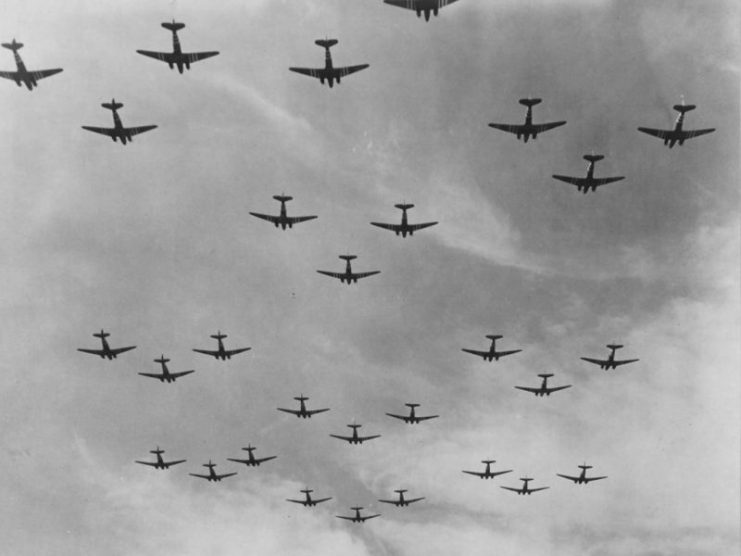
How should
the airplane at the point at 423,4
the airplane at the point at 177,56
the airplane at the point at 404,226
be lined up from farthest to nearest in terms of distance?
the airplane at the point at 404,226 → the airplane at the point at 177,56 → the airplane at the point at 423,4

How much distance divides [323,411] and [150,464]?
26.5 meters

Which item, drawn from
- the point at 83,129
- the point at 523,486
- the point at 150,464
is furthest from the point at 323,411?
the point at 83,129

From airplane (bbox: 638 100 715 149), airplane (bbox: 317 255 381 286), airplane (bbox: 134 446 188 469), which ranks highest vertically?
airplane (bbox: 638 100 715 149)

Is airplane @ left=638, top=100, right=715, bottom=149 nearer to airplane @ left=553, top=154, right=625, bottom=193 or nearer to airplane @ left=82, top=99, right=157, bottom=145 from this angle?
airplane @ left=553, top=154, right=625, bottom=193

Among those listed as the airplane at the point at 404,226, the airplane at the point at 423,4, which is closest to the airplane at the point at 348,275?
the airplane at the point at 404,226

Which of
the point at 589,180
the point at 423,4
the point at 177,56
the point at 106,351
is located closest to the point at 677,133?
the point at 589,180

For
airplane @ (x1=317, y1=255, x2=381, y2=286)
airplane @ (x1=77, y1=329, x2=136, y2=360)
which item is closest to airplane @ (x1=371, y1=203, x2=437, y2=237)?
airplane @ (x1=317, y1=255, x2=381, y2=286)

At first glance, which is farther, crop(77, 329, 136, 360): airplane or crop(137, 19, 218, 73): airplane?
crop(77, 329, 136, 360): airplane

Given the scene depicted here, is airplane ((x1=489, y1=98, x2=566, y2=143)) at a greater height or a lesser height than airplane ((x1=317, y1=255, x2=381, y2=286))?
greater

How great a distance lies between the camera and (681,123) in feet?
200

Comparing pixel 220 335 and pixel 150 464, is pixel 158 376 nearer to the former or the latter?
pixel 220 335

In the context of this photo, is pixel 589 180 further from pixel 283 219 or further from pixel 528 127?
pixel 283 219

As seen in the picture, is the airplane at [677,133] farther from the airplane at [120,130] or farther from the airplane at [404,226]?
the airplane at [120,130]

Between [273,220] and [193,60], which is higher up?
[193,60]
